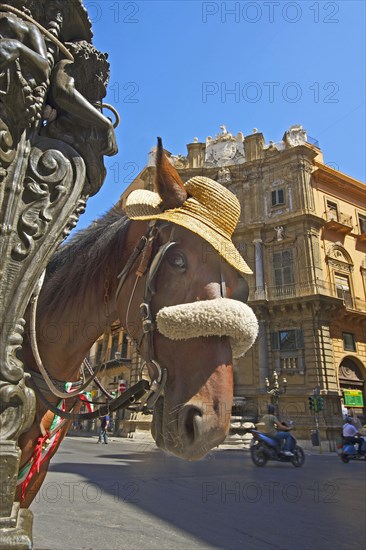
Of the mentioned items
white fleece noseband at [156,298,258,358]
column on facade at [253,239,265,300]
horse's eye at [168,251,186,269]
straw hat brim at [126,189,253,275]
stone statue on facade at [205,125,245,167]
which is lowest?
white fleece noseband at [156,298,258,358]

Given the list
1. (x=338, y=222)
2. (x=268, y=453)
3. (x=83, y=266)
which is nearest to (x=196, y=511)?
(x=83, y=266)

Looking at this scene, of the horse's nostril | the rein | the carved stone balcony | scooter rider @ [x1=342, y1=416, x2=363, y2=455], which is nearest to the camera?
the horse's nostril

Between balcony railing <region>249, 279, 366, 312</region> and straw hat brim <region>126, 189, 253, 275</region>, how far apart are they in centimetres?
2404

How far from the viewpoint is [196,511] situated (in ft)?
17.8

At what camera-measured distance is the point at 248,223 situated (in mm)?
28859

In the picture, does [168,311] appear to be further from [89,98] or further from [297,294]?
[297,294]

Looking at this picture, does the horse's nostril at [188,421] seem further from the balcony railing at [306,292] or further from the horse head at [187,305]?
the balcony railing at [306,292]

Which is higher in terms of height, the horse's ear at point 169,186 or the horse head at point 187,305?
the horse's ear at point 169,186

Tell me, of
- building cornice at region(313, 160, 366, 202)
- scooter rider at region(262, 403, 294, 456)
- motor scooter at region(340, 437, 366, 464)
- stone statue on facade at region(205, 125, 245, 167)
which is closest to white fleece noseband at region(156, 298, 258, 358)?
scooter rider at region(262, 403, 294, 456)

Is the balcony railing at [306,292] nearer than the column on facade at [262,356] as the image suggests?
No

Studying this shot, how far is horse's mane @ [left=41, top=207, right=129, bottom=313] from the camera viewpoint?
1.83 meters

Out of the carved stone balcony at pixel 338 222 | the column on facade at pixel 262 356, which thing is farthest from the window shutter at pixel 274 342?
the carved stone balcony at pixel 338 222

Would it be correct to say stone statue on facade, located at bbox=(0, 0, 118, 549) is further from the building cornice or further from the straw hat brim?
the building cornice

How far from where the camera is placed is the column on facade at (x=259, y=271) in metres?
26.5
